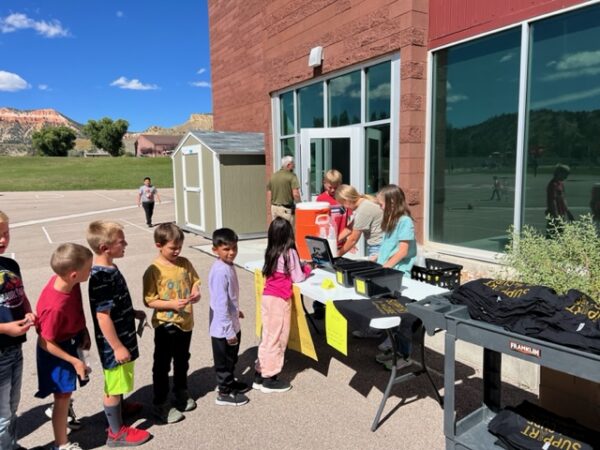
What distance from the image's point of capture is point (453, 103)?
682cm

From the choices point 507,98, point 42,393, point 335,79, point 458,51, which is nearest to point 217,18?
point 335,79

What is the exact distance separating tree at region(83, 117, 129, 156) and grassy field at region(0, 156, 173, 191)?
24.2 m

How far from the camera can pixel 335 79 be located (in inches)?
340

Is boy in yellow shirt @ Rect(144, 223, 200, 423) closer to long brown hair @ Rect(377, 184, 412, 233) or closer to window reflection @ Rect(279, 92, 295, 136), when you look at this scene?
long brown hair @ Rect(377, 184, 412, 233)

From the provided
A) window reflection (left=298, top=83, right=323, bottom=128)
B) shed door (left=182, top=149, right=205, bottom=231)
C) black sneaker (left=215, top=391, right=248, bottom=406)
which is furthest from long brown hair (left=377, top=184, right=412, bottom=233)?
shed door (left=182, top=149, right=205, bottom=231)

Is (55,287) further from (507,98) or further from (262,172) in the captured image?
(262,172)

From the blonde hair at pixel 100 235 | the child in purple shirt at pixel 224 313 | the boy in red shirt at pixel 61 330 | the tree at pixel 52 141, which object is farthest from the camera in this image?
the tree at pixel 52 141

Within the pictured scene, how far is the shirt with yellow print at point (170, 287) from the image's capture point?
10.4 ft

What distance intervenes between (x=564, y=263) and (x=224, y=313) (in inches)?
92.4

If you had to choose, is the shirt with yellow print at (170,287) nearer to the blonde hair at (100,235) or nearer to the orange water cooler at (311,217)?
the blonde hair at (100,235)

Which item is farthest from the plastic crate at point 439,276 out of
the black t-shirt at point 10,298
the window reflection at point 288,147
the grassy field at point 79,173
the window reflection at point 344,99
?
the grassy field at point 79,173

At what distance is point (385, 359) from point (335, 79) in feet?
19.8

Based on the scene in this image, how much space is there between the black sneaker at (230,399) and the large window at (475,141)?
4.42 m

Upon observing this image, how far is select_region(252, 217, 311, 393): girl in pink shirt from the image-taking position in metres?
3.69
